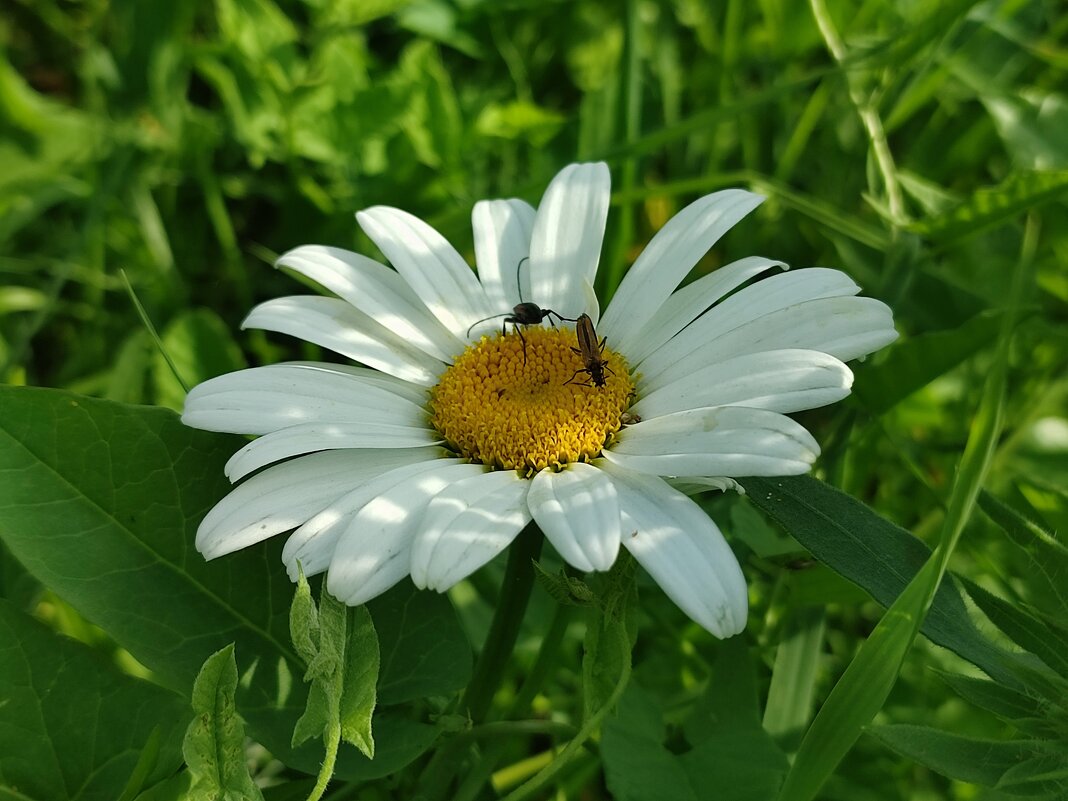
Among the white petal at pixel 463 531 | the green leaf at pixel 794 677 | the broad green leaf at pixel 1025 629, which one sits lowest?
the green leaf at pixel 794 677

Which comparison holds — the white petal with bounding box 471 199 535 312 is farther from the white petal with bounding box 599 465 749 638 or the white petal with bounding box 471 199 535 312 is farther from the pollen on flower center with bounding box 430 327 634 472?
the white petal with bounding box 599 465 749 638

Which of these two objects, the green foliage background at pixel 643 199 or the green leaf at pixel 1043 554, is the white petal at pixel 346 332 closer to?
the green foliage background at pixel 643 199

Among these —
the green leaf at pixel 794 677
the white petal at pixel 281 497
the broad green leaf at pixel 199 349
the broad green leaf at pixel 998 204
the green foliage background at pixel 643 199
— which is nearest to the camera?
the white petal at pixel 281 497

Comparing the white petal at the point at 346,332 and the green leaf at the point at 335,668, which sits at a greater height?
the white petal at the point at 346,332

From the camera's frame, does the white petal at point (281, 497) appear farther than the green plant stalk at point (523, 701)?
No

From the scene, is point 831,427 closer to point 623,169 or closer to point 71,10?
point 623,169

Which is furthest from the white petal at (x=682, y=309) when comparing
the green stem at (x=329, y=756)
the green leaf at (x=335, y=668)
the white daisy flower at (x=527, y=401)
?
the green stem at (x=329, y=756)

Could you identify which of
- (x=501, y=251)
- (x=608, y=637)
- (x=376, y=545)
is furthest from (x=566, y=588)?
(x=501, y=251)
